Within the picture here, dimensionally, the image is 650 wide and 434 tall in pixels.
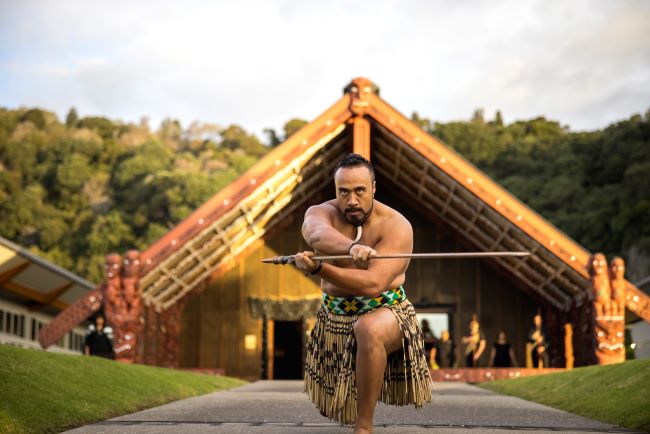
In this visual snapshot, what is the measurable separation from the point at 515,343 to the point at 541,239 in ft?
18.0

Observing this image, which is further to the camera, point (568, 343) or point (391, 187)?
point (391, 187)

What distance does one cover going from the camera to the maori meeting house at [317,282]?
16.9m

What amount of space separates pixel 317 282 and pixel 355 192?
A: 17534 mm

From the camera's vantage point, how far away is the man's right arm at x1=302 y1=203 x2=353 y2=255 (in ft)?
14.6

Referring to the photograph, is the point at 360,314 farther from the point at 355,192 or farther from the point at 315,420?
the point at 315,420

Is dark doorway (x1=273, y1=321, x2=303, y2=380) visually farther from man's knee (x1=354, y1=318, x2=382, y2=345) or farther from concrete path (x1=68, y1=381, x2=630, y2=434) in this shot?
man's knee (x1=354, y1=318, x2=382, y2=345)

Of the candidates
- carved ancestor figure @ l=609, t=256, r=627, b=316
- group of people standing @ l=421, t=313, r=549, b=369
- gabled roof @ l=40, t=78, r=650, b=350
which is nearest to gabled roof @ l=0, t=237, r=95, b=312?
gabled roof @ l=40, t=78, r=650, b=350

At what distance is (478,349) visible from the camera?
20.3 m

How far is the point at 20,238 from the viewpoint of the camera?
189ft

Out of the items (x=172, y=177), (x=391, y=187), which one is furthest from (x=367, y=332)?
(x=172, y=177)

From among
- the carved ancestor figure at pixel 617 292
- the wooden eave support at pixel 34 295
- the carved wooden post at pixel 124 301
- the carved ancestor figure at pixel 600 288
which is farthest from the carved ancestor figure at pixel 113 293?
the carved ancestor figure at pixel 617 292

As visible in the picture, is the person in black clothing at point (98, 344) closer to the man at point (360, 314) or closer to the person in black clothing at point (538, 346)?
the person in black clothing at point (538, 346)

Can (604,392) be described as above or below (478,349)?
below

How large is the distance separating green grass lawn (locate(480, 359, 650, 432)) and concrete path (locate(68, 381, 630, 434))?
7.3 inches
